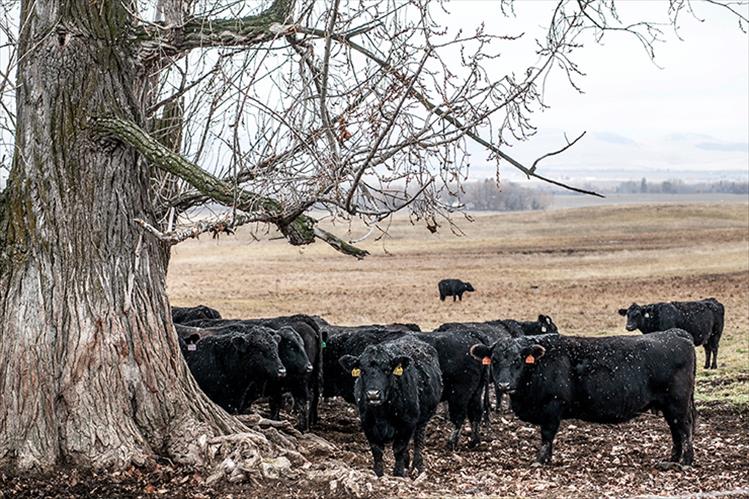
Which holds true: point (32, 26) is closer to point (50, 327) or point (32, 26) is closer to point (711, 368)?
point (50, 327)

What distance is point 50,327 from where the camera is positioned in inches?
371

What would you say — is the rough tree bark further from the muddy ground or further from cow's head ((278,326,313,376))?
cow's head ((278,326,313,376))

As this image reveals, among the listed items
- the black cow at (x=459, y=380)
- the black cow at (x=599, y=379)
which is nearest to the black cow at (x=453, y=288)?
the black cow at (x=459, y=380)

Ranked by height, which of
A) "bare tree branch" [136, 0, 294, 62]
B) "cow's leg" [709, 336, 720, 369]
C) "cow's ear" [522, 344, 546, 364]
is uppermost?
"bare tree branch" [136, 0, 294, 62]

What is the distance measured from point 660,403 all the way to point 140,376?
6444 mm

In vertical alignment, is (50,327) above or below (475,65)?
below

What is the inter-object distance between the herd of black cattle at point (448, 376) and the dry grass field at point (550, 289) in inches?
20.0

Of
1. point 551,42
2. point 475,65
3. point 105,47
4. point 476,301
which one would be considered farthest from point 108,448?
point 476,301

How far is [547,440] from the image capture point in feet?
38.7

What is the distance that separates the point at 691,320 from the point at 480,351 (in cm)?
967

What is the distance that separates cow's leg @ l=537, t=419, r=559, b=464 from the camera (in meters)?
11.6

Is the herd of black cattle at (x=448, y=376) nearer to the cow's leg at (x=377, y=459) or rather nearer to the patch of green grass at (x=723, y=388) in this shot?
the cow's leg at (x=377, y=459)

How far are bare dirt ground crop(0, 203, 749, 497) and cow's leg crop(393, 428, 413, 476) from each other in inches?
18.6

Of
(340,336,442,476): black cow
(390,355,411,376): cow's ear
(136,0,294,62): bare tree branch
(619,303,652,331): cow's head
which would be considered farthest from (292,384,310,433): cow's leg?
(619,303,652,331): cow's head
